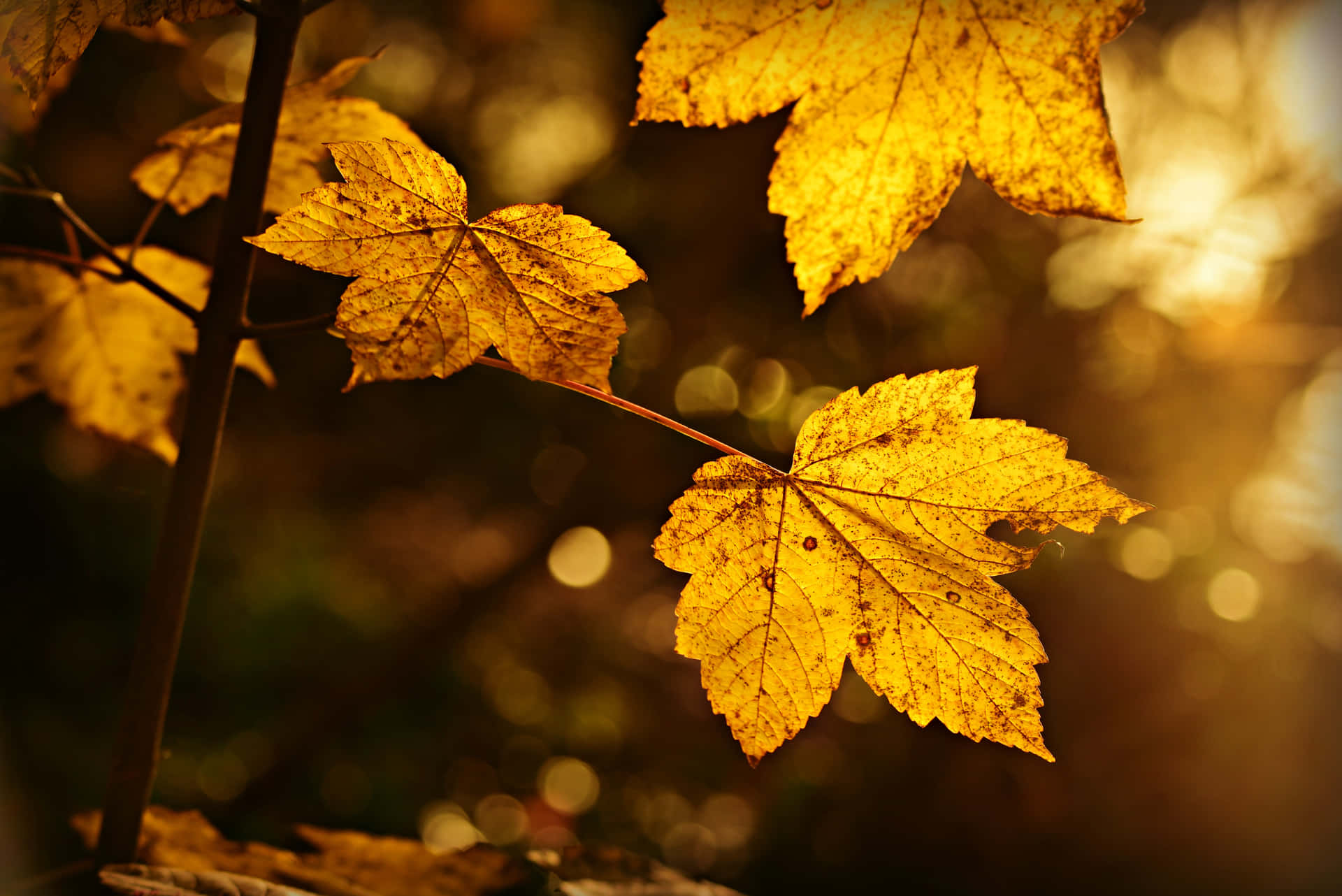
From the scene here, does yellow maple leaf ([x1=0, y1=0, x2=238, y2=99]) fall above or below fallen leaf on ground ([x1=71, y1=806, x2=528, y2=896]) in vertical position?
above

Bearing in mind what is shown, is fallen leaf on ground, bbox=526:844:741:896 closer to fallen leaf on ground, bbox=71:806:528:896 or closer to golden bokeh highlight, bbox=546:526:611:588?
fallen leaf on ground, bbox=71:806:528:896

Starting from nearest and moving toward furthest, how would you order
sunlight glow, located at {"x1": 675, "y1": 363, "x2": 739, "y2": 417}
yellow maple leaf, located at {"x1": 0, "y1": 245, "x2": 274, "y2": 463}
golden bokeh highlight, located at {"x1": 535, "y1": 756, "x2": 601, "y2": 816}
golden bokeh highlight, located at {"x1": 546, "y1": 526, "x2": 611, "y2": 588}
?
yellow maple leaf, located at {"x1": 0, "y1": 245, "x2": 274, "y2": 463}, sunlight glow, located at {"x1": 675, "y1": 363, "x2": 739, "y2": 417}, golden bokeh highlight, located at {"x1": 546, "y1": 526, "x2": 611, "y2": 588}, golden bokeh highlight, located at {"x1": 535, "y1": 756, "x2": 601, "y2": 816}

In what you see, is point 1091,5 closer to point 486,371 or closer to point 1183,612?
point 486,371

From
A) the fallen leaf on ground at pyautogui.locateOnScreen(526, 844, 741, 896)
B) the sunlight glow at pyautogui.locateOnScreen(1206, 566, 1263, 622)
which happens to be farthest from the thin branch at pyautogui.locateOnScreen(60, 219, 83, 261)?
the sunlight glow at pyautogui.locateOnScreen(1206, 566, 1263, 622)

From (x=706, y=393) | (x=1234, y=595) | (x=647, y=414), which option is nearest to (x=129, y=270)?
(x=647, y=414)

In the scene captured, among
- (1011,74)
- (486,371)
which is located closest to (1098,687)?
(486,371)

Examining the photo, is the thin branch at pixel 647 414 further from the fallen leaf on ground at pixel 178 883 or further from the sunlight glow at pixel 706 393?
the sunlight glow at pixel 706 393
